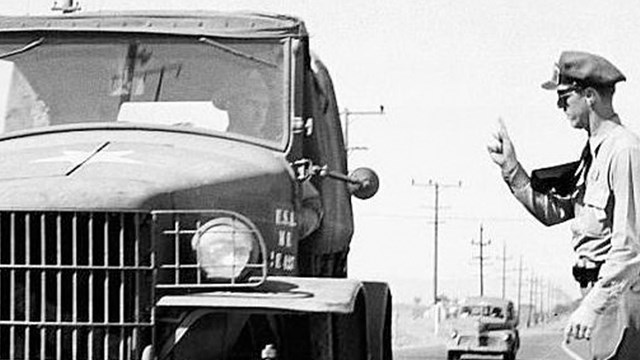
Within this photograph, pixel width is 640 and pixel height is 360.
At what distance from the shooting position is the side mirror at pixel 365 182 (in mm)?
11062

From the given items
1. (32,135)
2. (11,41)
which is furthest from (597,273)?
(11,41)

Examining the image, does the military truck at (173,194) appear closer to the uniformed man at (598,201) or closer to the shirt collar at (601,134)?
the uniformed man at (598,201)

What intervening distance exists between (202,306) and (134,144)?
1.45 metres

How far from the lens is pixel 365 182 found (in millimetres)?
11078

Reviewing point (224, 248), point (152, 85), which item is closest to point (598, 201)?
point (224, 248)

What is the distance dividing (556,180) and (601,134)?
44cm

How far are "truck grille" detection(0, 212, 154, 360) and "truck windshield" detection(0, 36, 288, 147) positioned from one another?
66.6 inches

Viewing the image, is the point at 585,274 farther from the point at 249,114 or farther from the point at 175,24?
the point at 175,24

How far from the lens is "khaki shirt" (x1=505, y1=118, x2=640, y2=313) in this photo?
19.2ft

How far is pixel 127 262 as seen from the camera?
7.68m

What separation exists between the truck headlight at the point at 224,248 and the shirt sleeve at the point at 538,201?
5.59 ft

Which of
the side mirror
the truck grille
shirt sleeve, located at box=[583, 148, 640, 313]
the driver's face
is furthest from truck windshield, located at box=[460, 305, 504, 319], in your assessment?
shirt sleeve, located at box=[583, 148, 640, 313]

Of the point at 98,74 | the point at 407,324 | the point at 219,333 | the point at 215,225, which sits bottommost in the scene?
the point at 407,324

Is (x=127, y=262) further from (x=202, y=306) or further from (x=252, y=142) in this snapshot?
(x=252, y=142)
